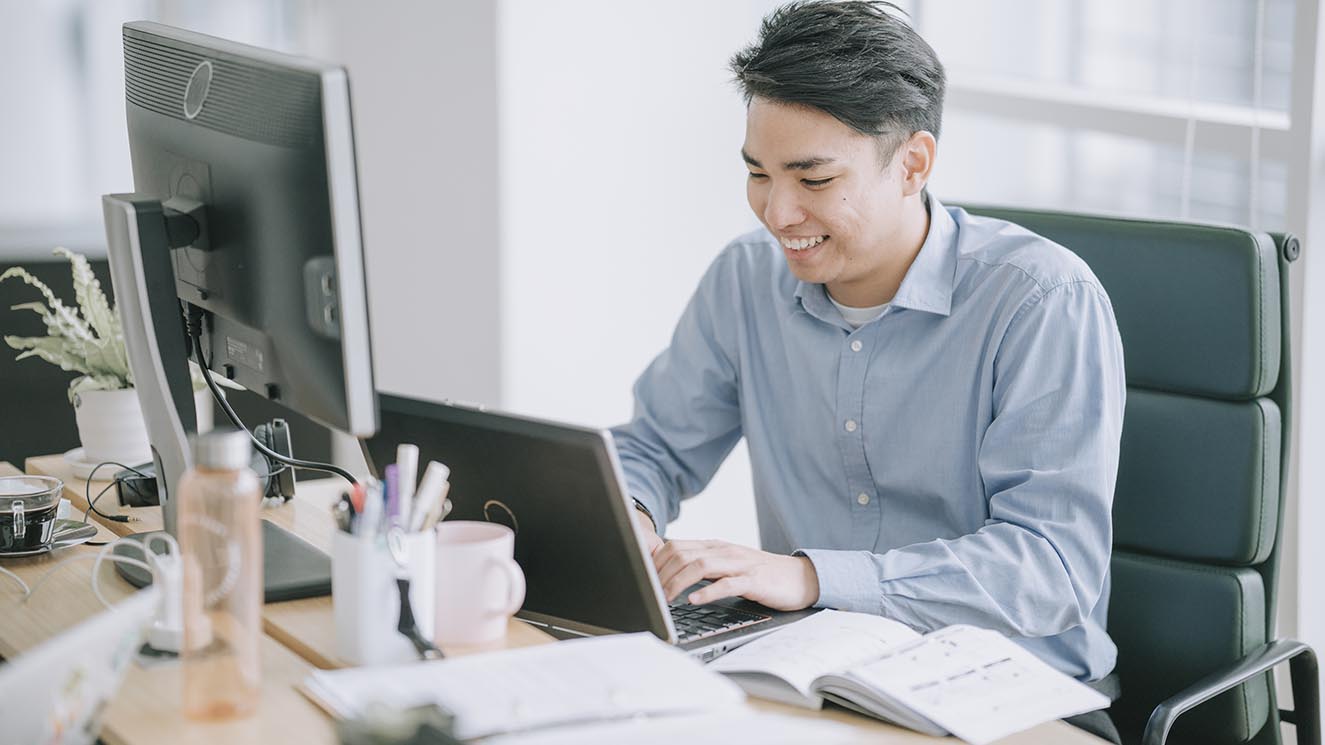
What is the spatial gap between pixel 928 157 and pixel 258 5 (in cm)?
221

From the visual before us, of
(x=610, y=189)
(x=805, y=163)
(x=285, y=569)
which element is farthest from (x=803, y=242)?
(x=610, y=189)

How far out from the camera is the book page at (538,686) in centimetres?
99

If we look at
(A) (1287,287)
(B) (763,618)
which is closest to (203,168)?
(B) (763,618)

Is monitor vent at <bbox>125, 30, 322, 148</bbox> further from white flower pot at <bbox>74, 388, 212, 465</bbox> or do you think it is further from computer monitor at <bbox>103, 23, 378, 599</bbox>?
white flower pot at <bbox>74, 388, 212, 465</bbox>

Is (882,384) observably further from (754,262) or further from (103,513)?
(103,513)

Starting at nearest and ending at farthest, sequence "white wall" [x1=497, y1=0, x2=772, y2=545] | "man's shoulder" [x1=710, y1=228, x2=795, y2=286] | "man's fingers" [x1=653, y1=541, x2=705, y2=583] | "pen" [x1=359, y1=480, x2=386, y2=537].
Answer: "pen" [x1=359, y1=480, x2=386, y2=537] < "man's fingers" [x1=653, y1=541, x2=705, y2=583] < "man's shoulder" [x1=710, y1=228, x2=795, y2=286] < "white wall" [x1=497, y1=0, x2=772, y2=545]

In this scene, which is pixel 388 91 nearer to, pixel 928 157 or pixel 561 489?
pixel 928 157

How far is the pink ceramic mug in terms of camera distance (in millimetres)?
1172

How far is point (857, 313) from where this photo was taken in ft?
6.04

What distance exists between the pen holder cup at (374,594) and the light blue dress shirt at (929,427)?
1.56 ft

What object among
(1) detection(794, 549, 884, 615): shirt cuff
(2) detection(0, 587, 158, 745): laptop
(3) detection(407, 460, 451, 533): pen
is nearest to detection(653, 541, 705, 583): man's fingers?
(1) detection(794, 549, 884, 615): shirt cuff

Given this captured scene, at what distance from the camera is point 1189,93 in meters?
2.35

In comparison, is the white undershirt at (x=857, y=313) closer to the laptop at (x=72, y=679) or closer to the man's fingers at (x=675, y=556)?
the man's fingers at (x=675, y=556)

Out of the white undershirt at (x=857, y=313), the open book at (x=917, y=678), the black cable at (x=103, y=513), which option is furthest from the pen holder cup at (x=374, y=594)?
the white undershirt at (x=857, y=313)
